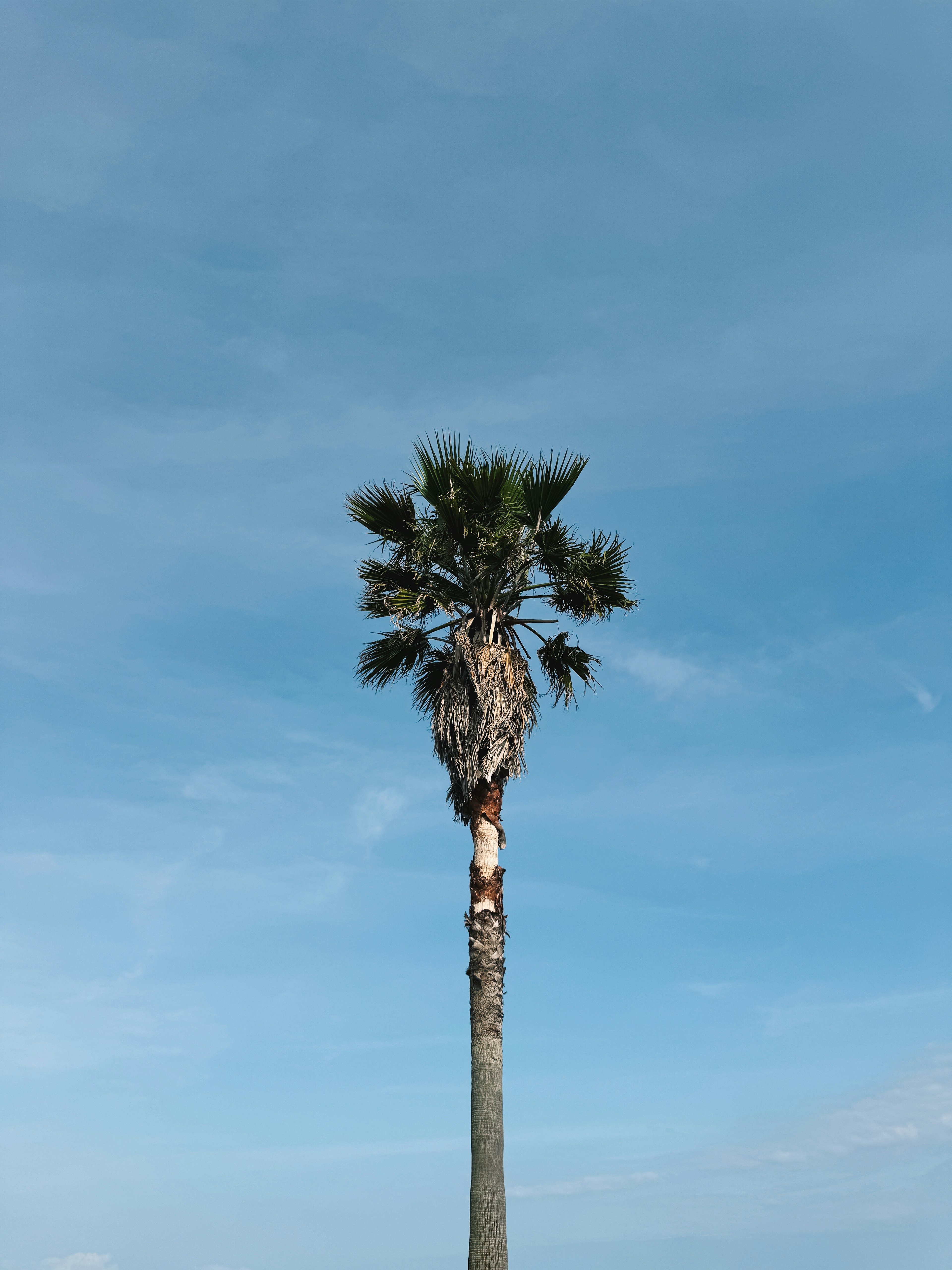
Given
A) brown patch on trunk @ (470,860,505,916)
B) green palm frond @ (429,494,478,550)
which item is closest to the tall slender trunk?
brown patch on trunk @ (470,860,505,916)

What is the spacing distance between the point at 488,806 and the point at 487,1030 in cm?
362

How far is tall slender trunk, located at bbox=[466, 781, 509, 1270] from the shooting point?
15.3 metres

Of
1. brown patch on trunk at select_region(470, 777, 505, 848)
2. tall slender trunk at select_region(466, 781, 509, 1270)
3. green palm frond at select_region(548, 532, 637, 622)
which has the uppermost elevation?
green palm frond at select_region(548, 532, 637, 622)

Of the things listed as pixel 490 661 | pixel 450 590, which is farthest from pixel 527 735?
pixel 450 590

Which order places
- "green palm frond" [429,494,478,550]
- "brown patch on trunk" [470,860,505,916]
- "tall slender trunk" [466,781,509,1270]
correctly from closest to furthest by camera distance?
1. "tall slender trunk" [466,781,509,1270]
2. "brown patch on trunk" [470,860,505,916]
3. "green palm frond" [429,494,478,550]

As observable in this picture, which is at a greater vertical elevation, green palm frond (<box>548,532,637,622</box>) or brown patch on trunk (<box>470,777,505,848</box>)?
green palm frond (<box>548,532,637,622</box>)

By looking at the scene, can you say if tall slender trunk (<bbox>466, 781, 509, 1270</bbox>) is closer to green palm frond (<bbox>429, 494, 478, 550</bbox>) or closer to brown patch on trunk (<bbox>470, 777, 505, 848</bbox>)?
brown patch on trunk (<bbox>470, 777, 505, 848</bbox>)

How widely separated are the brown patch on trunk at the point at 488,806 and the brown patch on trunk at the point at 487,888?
0.61 meters

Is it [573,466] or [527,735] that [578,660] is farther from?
[573,466]

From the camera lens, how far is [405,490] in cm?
1980

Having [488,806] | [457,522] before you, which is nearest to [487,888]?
[488,806]

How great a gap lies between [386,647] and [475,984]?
6.50 meters

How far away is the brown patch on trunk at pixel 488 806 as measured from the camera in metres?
18.2

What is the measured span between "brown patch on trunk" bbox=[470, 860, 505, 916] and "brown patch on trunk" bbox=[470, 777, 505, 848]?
612mm
